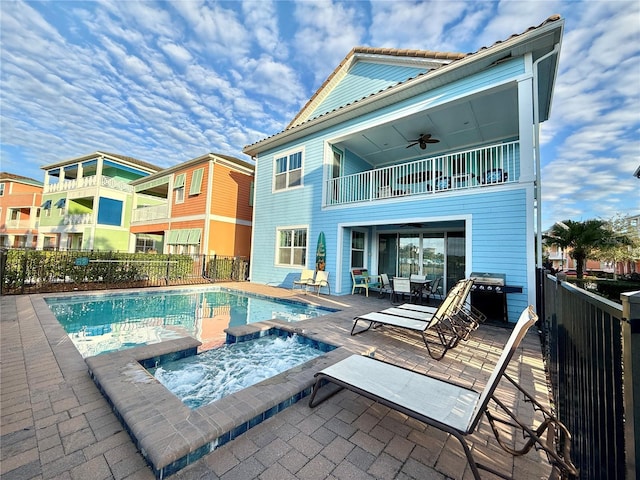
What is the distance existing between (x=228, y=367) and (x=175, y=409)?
1.58 m

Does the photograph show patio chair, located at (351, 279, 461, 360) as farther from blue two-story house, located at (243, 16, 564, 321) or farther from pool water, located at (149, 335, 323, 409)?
blue two-story house, located at (243, 16, 564, 321)

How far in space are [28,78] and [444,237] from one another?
2397 cm

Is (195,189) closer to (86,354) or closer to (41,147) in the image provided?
(86,354)

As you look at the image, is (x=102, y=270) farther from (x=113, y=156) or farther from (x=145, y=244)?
(x=145, y=244)

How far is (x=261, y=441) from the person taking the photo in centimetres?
204

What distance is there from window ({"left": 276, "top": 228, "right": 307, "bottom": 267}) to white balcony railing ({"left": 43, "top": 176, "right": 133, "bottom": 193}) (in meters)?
17.2

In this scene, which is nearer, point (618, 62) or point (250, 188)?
point (618, 62)

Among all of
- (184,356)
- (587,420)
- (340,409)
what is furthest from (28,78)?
(587,420)

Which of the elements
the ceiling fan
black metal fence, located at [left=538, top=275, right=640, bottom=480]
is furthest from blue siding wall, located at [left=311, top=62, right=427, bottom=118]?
black metal fence, located at [left=538, top=275, right=640, bottom=480]

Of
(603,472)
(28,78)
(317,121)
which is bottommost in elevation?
(603,472)

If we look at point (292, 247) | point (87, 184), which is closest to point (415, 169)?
point (292, 247)

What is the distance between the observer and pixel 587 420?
137 cm

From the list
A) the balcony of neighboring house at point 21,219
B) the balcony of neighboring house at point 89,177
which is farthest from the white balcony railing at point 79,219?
the balcony of neighboring house at point 21,219

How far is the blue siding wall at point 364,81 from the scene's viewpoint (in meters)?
9.52
